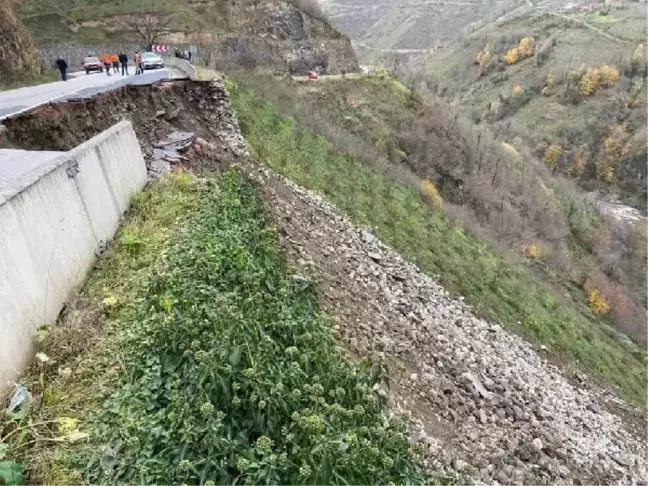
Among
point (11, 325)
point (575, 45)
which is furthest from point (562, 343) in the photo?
point (575, 45)

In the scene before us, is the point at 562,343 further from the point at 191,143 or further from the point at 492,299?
the point at 191,143

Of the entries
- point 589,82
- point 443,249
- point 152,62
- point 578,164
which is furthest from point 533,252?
point 589,82

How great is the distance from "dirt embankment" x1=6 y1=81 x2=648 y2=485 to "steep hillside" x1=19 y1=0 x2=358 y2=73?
113 feet

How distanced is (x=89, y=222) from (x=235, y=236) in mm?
1878

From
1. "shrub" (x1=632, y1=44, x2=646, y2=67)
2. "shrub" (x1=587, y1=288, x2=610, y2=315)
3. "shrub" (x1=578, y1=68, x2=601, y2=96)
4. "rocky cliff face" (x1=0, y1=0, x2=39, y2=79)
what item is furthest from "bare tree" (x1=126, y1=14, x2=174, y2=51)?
"shrub" (x1=632, y1=44, x2=646, y2=67)

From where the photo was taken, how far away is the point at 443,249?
17297 millimetres

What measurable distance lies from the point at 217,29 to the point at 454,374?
53423 millimetres

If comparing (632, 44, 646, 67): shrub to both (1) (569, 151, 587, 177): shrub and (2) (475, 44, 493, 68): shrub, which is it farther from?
(2) (475, 44, 493, 68): shrub

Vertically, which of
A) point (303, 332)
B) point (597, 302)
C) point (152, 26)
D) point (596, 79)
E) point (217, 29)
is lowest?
point (596, 79)

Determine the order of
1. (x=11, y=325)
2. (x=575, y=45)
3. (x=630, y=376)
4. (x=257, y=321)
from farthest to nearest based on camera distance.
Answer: (x=575, y=45) → (x=630, y=376) → (x=257, y=321) → (x=11, y=325)

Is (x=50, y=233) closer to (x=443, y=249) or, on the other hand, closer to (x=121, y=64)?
(x=443, y=249)

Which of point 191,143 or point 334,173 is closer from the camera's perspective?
point 191,143

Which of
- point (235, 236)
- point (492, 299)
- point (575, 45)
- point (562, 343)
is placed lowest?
point (575, 45)

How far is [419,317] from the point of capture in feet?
34.2
